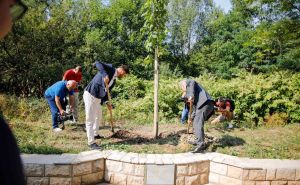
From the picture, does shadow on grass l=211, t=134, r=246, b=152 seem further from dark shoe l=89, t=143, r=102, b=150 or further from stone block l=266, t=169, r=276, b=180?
dark shoe l=89, t=143, r=102, b=150

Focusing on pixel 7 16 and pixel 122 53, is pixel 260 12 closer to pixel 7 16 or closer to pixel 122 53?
pixel 122 53

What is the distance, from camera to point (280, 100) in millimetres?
11898

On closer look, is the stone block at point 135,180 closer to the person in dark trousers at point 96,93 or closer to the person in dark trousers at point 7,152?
the person in dark trousers at point 96,93

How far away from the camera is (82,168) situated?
6.21m

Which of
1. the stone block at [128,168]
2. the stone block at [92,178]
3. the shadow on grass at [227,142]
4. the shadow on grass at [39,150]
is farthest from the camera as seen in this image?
the shadow on grass at [227,142]

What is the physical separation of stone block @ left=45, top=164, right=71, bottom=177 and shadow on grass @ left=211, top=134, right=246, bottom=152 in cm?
290

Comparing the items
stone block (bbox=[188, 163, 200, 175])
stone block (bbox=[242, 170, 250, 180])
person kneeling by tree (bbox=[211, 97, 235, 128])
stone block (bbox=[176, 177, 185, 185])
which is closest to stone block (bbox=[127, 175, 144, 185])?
stone block (bbox=[176, 177, 185, 185])

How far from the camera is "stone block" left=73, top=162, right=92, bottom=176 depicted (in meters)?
6.12

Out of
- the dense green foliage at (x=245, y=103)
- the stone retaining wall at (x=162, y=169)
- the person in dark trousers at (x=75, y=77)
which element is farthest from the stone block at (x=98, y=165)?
the dense green foliage at (x=245, y=103)

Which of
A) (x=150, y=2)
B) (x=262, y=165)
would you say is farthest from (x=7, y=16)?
(x=150, y=2)

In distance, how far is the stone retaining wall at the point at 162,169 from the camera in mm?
6211

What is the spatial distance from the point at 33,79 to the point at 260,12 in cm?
2097

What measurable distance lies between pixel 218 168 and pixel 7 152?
6031mm

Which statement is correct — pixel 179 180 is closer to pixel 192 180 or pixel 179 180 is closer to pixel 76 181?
pixel 192 180
